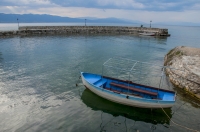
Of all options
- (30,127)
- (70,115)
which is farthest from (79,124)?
(30,127)

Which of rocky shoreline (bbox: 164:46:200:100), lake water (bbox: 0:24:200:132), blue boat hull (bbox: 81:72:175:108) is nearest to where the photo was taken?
lake water (bbox: 0:24:200:132)

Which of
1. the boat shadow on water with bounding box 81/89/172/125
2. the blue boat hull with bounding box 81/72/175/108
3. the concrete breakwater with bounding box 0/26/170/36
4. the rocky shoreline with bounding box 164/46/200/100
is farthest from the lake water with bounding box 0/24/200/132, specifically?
the concrete breakwater with bounding box 0/26/170/36

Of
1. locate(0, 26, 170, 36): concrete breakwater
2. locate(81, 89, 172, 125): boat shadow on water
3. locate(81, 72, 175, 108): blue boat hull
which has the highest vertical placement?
locate(0, 26, 170, 36): concrete breakwater

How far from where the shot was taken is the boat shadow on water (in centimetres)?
1464

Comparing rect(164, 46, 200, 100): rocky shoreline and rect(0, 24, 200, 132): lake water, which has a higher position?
rect(164, 46, 200, 100): rocky shoreline

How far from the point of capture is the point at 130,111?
15719 millimetres

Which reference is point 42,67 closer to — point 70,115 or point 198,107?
point 70,115

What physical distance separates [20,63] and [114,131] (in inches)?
929

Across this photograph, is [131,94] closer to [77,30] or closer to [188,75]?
[188,75]

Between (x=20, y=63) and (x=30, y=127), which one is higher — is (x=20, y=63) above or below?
above

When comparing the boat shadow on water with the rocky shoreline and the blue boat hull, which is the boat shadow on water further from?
the rocky shoreline

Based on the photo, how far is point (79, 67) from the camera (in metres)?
28.0

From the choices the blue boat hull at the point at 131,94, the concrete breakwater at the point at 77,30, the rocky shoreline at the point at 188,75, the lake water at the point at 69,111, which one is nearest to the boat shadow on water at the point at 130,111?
the lake water at the point at 69,111

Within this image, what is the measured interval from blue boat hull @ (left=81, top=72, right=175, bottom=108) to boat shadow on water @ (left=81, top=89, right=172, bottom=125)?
0.53 m
